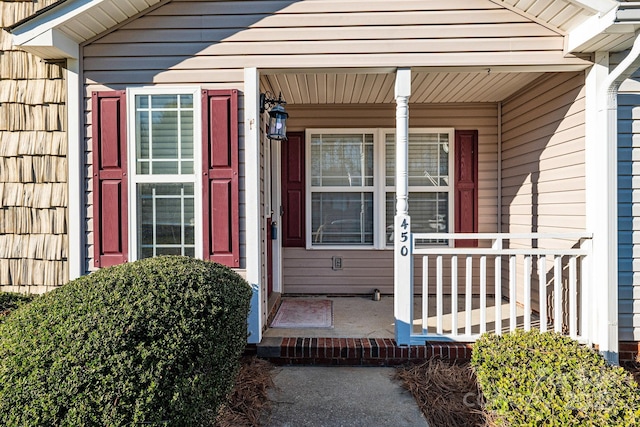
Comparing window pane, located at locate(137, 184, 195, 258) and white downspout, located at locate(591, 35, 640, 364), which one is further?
window pane, located at locate(137, 184, 195, 258)

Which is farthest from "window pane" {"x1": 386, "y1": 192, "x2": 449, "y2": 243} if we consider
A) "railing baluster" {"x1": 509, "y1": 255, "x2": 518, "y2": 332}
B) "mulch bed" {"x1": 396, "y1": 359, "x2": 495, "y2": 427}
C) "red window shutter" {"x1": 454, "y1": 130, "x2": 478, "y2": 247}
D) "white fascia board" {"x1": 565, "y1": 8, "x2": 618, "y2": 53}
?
"white fascia board" {"x1": 565, "y1": 8, "x2": 618, "y2": 53}

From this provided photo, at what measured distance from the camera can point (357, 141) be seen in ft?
15.0

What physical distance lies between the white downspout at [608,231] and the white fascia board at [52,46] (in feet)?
14.1

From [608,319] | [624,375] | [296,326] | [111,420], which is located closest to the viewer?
[111,420]

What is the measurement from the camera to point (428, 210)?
4570mm

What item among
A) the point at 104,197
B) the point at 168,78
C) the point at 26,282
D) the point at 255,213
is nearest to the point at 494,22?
the point at 255,213

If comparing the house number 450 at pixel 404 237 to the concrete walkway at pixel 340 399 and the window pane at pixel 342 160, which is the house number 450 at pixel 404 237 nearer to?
the concrete walkway at pixel 340 399

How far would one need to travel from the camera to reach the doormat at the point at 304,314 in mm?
3445

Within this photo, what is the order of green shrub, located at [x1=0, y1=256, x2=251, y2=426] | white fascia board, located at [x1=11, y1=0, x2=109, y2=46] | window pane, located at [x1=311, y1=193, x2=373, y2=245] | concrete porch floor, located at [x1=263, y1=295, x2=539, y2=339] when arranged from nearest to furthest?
green shrub, located at [x1=0, y1=256, x2=251, y2=426], white fascia board, located at [x1=11, y1=0, x2=109, y2=46], concrete porch floor, located at [x1=263, y1=295, x2=539, y2=339], window pane, located at [x1=311, y1=193, x2=373, y2=245]

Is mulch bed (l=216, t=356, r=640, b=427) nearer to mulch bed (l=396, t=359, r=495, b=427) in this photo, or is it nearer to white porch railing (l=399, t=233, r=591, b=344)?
mulch bed (l=396, t=359, r=495, b=427)

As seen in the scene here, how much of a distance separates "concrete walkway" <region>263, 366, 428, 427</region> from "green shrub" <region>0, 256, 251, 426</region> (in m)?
0.55

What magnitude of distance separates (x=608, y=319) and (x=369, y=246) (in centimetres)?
243

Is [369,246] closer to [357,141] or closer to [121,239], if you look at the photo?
[357,141]

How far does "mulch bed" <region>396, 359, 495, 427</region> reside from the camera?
2.28m
